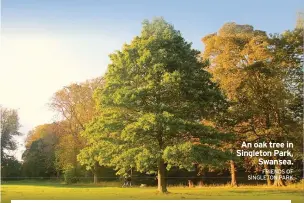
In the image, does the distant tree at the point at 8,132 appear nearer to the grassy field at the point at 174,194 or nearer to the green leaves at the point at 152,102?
the grassy field at the point at 174,194

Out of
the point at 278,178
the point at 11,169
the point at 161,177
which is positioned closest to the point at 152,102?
the point at 161,177

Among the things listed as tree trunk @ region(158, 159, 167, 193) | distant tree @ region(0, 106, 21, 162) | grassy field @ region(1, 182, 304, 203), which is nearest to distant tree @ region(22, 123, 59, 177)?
distant tree @ region(0, 106, 21, 162)

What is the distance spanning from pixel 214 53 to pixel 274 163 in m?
13.7

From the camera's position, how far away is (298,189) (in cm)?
2430

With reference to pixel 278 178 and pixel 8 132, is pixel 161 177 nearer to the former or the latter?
pixel 278 178

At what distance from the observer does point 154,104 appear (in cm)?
2234

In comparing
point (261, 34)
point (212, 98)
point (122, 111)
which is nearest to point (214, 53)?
point (261, 34)

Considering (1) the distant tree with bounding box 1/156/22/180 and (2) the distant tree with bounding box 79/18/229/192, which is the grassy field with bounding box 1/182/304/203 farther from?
(1) the distant tree with bounding box 1/156/22/180

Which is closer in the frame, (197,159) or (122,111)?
(197,159)

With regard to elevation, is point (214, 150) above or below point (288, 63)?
below

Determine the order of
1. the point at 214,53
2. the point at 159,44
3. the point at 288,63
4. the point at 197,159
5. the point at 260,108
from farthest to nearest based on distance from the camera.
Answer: the point at 214,53 < the point at 260,108 < the point at 288,63 < the point at 159,44 < the point at 197,159

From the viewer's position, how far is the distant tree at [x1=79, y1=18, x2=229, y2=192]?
21.8 m

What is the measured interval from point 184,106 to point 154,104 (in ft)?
5.60

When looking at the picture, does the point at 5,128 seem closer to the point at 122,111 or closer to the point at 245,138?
the point at 122,111
